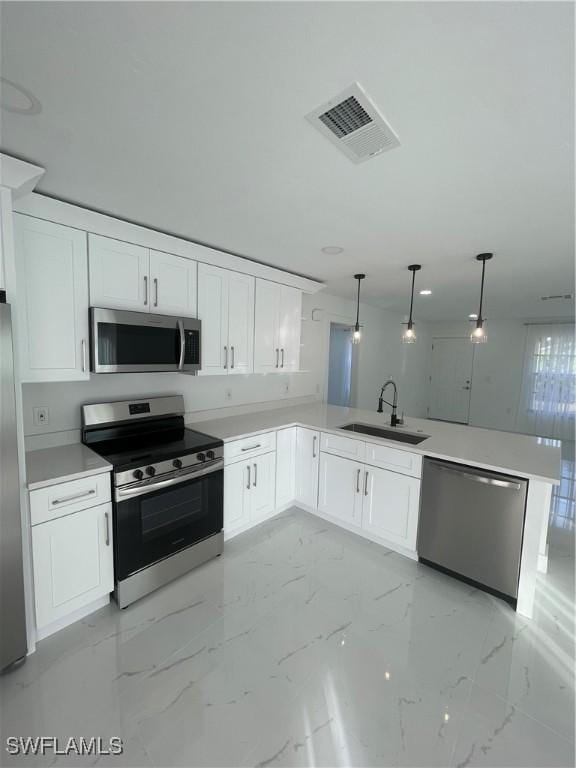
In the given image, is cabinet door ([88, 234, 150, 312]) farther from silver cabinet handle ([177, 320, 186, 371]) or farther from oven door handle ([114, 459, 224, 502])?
oven door handle ([114, 459, 224, 502])

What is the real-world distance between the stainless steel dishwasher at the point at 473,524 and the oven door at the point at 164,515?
160 centimetres

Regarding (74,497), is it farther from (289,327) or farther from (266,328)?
(289,327)

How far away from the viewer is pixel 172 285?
2455 millimetres

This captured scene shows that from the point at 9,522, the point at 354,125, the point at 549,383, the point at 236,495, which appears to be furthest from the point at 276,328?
the point at 549,383

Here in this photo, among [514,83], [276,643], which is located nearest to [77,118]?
[514,83]

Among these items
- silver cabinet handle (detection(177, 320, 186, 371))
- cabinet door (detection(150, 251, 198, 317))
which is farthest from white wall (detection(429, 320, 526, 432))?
silver cabinet handle (detection(177, 320, 186, 371))

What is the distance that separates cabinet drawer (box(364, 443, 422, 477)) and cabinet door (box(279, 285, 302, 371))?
1.27 metres

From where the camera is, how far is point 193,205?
1.92 m

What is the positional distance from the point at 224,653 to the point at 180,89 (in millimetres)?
2519

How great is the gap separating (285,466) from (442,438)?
4.75 feet

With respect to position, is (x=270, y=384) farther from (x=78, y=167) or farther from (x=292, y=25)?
(x=292, y=25)

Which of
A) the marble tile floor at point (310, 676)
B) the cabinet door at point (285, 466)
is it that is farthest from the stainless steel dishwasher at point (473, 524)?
the cabinet door at point (285, 466)

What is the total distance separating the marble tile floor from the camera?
1.34 meters

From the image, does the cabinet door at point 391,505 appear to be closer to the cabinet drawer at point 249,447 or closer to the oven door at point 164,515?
the cabinet drawer at point 249,447
